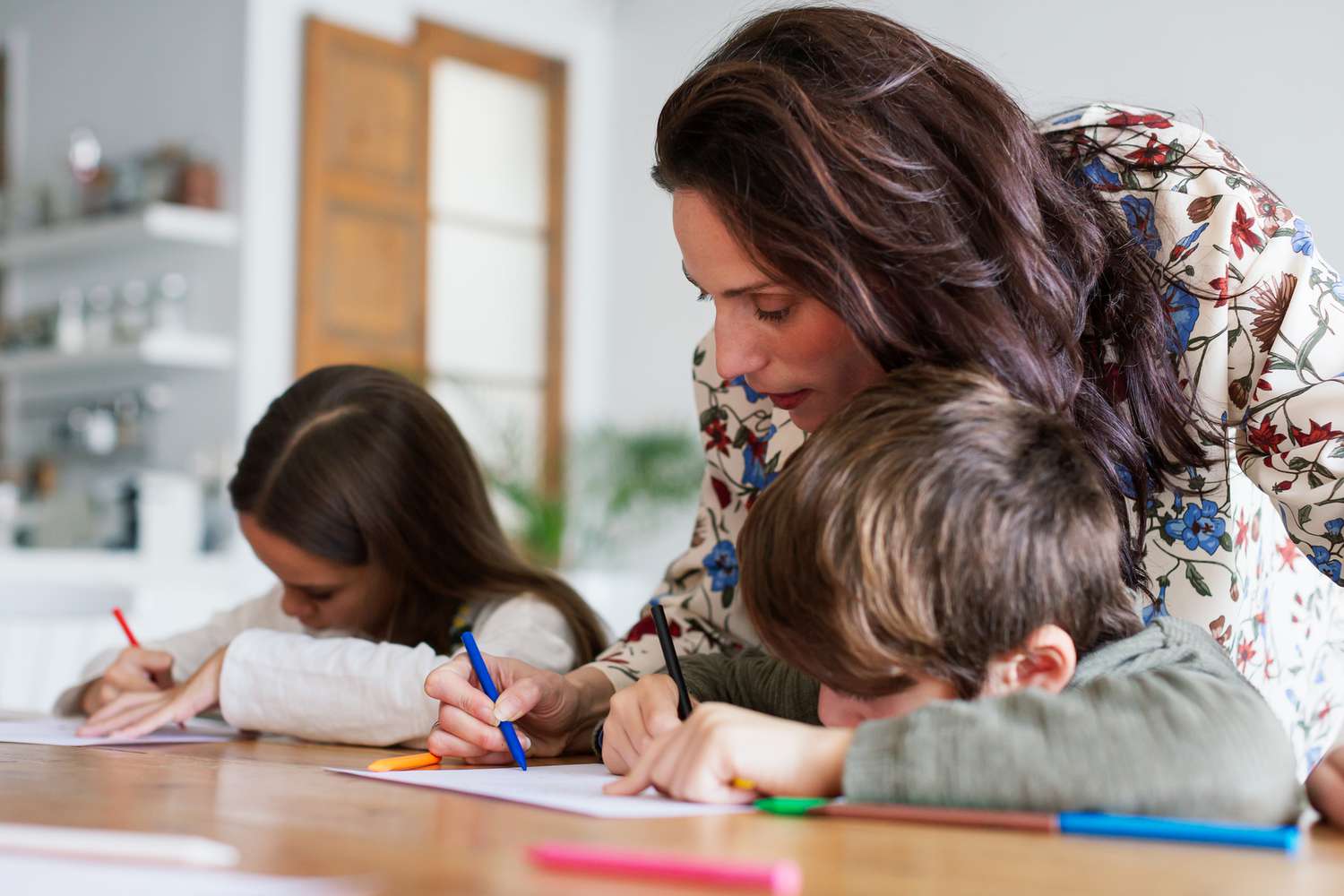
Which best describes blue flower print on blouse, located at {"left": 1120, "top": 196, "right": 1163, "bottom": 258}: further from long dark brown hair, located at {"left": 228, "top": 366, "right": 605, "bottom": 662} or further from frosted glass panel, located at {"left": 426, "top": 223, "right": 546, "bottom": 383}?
frosted glass panel, located at {"left": 426, "top": 223, "right": 546, "bottom": 383}

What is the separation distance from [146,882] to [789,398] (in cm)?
64

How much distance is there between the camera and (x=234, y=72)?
469cm

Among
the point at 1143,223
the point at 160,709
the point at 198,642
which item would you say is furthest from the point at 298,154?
the point at 1143,223

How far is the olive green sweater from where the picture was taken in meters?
0.70

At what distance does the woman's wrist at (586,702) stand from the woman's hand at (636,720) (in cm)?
16

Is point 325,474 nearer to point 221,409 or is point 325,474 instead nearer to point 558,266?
point 221,409

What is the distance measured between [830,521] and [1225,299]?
0.44 meters

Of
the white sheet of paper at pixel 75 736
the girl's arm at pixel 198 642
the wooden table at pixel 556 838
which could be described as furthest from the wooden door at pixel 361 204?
the wooden table at pixel 556 838

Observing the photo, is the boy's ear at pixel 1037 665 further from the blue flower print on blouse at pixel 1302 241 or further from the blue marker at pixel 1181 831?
the blue flower print on blouse at pixel 1302 241

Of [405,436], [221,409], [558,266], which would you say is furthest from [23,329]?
[405,436]

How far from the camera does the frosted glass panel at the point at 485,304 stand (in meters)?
5.31

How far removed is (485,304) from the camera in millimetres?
5492

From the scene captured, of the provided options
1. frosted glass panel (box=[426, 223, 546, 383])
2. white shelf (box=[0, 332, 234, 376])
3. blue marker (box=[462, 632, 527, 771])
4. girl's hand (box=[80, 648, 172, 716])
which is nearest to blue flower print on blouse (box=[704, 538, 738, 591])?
blue marker (box=[462, 632, 527, 771])

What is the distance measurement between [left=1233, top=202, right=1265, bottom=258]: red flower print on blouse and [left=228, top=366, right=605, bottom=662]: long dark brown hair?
0.73 meters
